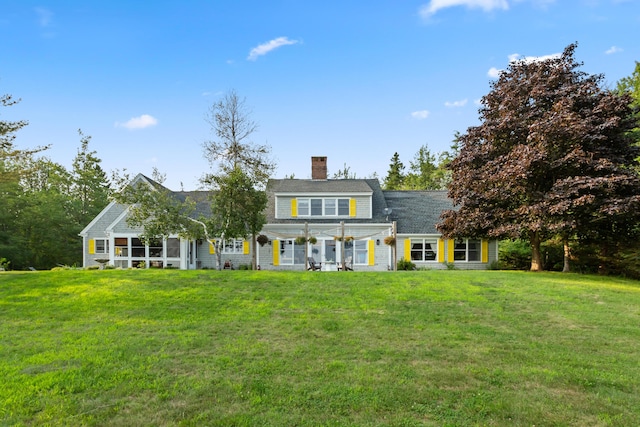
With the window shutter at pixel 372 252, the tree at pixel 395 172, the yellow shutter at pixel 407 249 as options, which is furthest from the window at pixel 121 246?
the tree at pixel 395 172

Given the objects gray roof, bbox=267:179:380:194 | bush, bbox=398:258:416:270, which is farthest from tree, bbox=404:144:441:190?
bush, bbox=398:258:416:270

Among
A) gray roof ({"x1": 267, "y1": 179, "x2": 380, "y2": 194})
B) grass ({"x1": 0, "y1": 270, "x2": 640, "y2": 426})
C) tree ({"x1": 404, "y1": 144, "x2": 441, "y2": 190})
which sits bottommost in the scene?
grass ({"x1": 0, "y1": 270, "x2": 640, "y2": 426})

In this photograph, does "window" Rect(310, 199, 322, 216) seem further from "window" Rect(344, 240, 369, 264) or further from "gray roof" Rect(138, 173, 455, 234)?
"window" Rect(344, 240, 369, 264)

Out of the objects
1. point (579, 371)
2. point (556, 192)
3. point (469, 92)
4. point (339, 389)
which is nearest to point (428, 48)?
point (469, 92)

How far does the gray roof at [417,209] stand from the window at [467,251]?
1.58m

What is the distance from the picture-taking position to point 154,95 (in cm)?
1709

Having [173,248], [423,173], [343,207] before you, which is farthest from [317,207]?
[423,173]

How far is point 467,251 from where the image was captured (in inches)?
815

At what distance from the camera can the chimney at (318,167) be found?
24.7 metres

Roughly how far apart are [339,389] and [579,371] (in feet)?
10.3

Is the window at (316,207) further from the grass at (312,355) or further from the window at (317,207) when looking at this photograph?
the grass at (312,355)

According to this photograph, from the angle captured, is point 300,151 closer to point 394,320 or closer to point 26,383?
point 394,320

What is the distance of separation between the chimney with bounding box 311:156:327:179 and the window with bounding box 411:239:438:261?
24.8 feet

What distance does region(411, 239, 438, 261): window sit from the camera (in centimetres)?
2070
